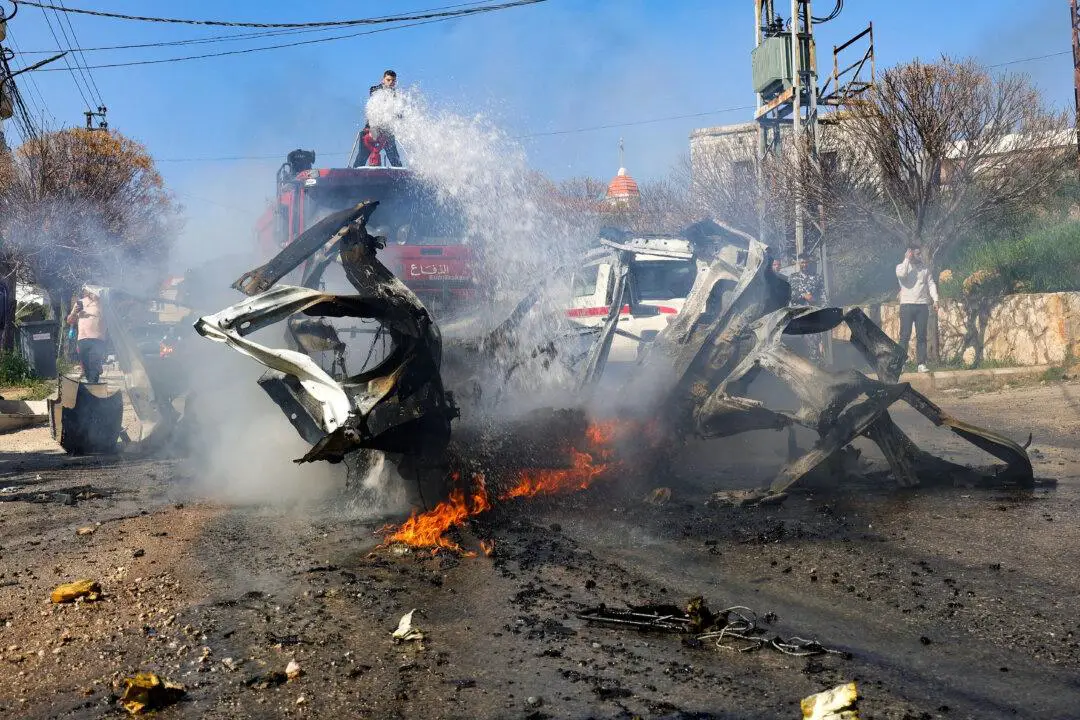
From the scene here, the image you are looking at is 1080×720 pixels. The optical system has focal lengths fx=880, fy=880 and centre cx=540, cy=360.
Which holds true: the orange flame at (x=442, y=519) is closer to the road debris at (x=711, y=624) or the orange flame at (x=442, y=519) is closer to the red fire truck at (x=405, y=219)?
the road debris at (x=711, y=624)

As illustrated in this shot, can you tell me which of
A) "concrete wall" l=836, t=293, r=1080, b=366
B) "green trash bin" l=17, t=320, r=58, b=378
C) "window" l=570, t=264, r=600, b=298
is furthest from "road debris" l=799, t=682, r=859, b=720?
"green trash bin" l=17, t=320, r=58, b=378

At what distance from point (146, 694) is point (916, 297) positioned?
13667 mm

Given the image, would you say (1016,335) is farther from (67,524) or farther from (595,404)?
(67,524)

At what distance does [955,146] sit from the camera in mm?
14562

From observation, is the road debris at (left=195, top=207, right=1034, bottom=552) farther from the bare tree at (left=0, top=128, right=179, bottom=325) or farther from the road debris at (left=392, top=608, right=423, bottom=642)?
the bare tree at (left=0, top=128, right=179, bottom=325)

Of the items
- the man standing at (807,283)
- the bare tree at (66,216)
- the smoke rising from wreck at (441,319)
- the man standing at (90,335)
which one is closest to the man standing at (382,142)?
the smoke rising from wreck at (441,319)

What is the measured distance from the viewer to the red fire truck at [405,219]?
10297mm

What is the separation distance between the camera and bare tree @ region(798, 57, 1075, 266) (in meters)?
14.2

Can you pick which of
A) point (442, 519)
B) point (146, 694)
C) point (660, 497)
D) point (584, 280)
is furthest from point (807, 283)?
point (146, 694)

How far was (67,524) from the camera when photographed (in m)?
6.51

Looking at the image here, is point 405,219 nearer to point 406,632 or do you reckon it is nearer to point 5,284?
point 406,632

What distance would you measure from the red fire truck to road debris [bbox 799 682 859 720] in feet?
25.0

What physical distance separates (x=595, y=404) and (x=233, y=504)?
3090 mm

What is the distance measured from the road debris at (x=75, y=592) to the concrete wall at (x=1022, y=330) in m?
13.5
